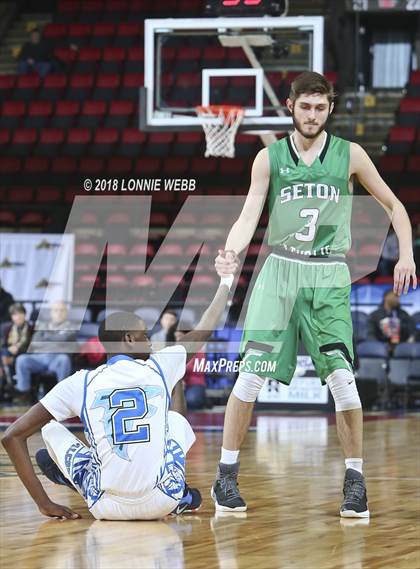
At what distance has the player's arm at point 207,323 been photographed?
5.40m

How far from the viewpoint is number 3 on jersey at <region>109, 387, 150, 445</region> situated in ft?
17.1

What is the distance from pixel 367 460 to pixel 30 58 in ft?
47.5

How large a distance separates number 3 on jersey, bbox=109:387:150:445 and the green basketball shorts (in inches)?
27.7

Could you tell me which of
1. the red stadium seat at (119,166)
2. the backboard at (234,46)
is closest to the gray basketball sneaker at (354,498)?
the backboard at (234,46)

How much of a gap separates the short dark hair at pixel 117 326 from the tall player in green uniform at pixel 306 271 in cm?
65

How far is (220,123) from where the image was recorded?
12.2 meters

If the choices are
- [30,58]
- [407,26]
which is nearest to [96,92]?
[30,58]

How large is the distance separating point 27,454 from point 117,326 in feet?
2.19

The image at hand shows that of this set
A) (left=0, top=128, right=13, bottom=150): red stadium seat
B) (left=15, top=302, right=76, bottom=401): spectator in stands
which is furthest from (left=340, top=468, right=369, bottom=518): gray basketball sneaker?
(left=0, top=128, right=13, bottom=150): red stadium seat

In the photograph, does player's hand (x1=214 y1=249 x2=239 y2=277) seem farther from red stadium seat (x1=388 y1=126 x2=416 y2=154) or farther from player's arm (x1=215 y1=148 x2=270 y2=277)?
red stadium seat (x1=388 y1=126 x2=416 y2=154)

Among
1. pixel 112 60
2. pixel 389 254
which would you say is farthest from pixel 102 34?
pixel 389 254

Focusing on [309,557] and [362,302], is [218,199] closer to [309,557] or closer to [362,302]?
[362,302]

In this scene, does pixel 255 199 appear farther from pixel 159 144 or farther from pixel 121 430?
pixel 159 144

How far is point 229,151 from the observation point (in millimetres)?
12656
